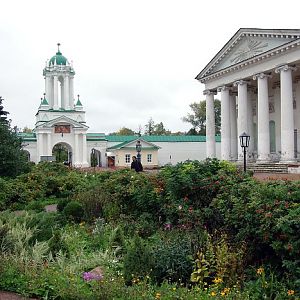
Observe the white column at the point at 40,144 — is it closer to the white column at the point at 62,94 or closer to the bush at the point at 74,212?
the white column at the point at 62,94

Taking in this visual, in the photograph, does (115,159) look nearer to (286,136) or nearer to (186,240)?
(286,136)

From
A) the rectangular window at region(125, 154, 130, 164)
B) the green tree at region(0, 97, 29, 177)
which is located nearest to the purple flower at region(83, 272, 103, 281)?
the green tree at region(0, 97, 29, 177)

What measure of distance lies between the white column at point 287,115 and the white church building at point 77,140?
1076 inches

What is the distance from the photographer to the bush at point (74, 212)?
11922 millimetres

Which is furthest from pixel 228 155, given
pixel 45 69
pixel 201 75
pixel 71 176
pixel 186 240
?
pixel 45 69

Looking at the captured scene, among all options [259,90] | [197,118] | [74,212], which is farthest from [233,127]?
[197,118]

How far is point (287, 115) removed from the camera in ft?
104

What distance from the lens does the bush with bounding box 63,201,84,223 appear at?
11.9 meters

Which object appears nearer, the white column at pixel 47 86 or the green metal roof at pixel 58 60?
the white column at pixel 47 86

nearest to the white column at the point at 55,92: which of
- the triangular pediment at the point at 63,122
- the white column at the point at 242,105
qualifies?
the triangular pediment at the point at 63,122

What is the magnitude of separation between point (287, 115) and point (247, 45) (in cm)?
754

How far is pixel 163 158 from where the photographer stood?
62969mm

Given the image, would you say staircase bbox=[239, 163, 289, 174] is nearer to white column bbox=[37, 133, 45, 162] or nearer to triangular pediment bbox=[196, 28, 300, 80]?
triangular pediment bbox=[196, 28, 300, 80]

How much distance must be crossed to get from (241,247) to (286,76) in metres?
26.7
